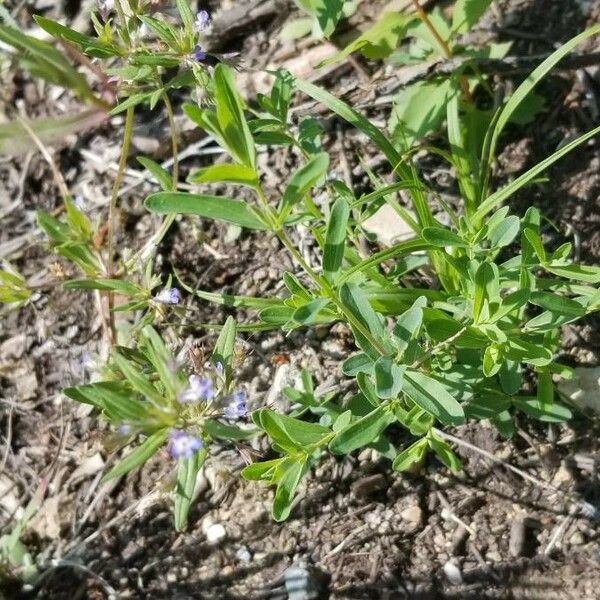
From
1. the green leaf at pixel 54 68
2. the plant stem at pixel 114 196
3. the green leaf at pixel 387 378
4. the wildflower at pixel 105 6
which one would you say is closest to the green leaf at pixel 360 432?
the green leaf at pixel 387 378

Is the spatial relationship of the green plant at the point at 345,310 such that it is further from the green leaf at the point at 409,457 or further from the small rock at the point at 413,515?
the small rock at the point at 413,515

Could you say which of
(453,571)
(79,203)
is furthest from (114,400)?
(79,203)

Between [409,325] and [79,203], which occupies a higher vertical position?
[79,203]

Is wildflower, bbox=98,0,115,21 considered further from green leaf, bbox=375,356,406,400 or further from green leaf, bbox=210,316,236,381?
green leaf, bbox=375,356,406,400

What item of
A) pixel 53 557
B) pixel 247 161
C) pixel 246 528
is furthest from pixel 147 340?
pixel 53 557

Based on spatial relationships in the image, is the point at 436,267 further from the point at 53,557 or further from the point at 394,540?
the point at 53,557

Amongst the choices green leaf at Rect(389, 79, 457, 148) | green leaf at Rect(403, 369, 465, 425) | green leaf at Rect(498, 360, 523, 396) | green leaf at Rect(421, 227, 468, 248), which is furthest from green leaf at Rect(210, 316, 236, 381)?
green leaf at Rect(389, 79, 457, 148)

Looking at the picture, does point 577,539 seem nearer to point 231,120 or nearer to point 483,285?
point 483,285
